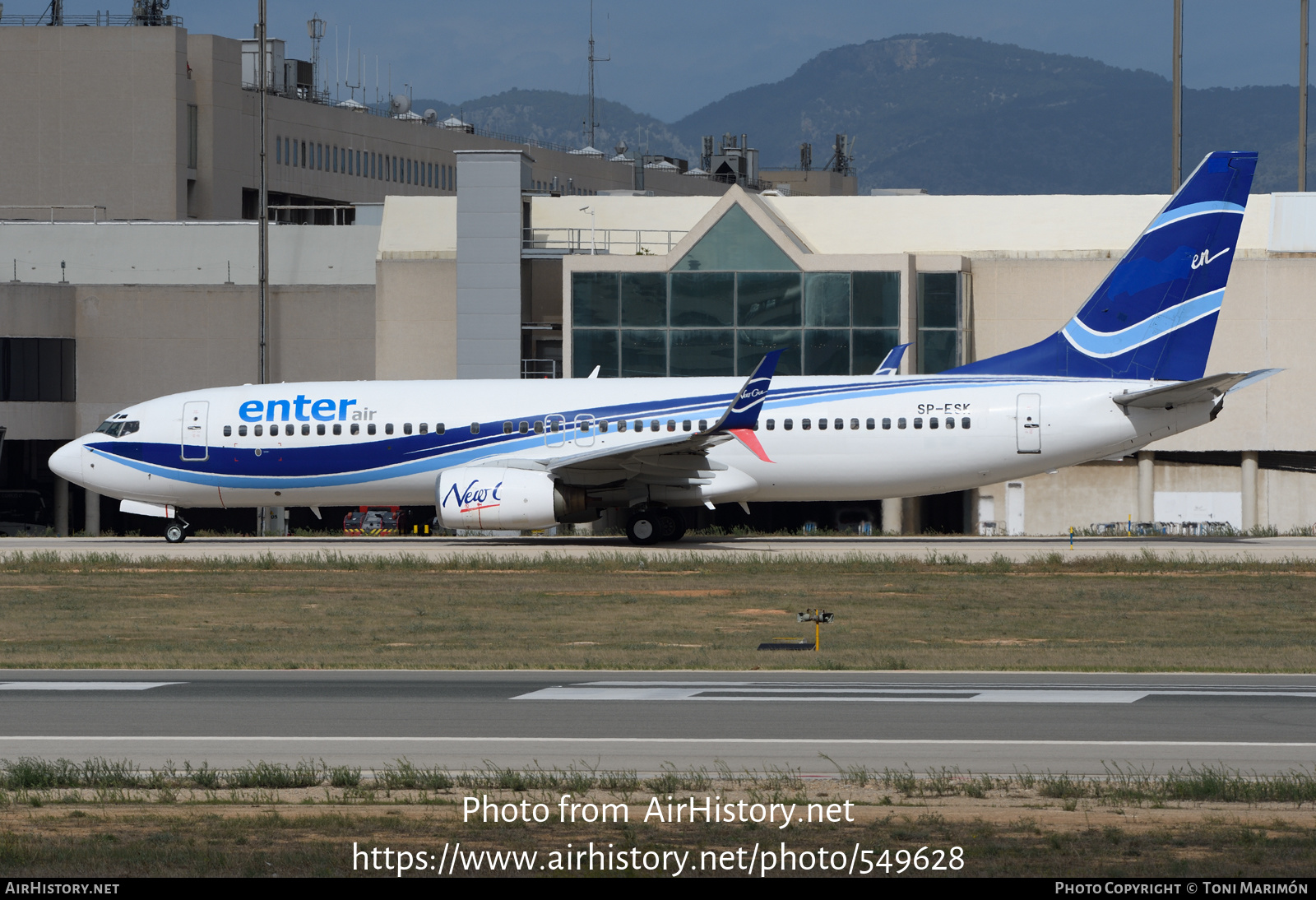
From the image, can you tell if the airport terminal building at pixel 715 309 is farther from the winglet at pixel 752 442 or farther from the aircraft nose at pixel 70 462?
the aircraft nose at pixel 70 462

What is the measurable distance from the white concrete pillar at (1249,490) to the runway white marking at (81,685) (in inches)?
1637

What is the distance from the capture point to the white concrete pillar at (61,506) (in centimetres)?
6162

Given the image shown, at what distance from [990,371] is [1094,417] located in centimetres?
297

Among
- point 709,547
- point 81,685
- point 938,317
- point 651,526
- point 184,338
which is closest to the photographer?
point 81,685

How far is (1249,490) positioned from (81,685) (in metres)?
42.6

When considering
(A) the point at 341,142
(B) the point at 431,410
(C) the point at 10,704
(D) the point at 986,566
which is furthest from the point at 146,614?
(A) the point at 341,142

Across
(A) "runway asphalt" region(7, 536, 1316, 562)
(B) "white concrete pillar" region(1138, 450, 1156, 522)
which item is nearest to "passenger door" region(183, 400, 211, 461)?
(A) "runway asphalt" region(7, 536, 1316, 562)

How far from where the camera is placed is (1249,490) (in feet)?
169

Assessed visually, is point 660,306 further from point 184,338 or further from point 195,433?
point 184,338

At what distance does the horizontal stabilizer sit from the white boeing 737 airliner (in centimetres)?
7

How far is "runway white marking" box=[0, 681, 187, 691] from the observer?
1803 cm

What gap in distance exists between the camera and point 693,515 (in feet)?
180

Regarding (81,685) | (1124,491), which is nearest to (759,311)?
(1124,491)

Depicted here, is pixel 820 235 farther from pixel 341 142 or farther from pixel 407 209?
pixel 341 142
